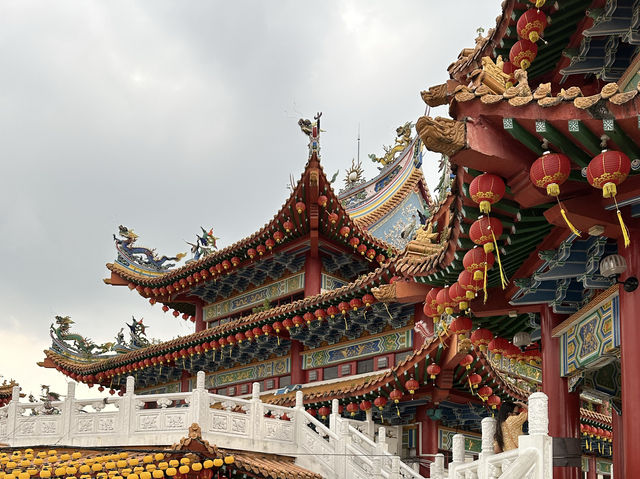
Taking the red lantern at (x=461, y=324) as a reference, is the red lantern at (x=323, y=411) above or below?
below

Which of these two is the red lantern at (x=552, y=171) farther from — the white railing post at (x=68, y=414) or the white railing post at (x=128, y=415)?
the white railing post at (x=68, y=414)

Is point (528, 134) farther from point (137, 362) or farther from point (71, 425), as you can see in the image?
point (137, 362)

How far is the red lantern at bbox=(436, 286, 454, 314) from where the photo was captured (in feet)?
23.5

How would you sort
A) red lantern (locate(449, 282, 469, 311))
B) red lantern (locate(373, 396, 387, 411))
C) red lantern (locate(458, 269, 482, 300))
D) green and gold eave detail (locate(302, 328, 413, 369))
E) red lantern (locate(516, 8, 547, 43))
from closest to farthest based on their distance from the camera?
red lantern (locate(458, 269, 482, 300))
red lantern (locate(516, 8, 547, 43))
red lantern (locate(449, 282, 469, 311))
red lantern (locate(373, 396, 387, 411))
green and gold eave detail (locate(302, 328, 413, 369))

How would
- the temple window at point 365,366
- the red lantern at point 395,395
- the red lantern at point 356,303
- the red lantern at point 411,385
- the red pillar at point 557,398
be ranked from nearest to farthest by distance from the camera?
the red pillar at point 557,398 < the red lantern at point 411,385 < the red lantern at point 395,395 < the red lantern at point 356,303 < the temple window at point 365,366

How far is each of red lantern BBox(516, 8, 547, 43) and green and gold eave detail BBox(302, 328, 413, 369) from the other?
986 cm

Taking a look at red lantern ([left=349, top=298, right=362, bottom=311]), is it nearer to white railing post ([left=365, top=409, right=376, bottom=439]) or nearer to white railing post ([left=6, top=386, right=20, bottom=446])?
white railing post ([left=365, top=409, right=376, bottom=439])

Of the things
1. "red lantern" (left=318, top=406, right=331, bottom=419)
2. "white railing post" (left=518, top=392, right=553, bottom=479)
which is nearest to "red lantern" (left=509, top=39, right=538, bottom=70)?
"white railing post" (left=518, top=392, right=553, bottom=479)

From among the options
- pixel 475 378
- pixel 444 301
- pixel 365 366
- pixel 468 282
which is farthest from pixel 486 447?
pixel 365 366

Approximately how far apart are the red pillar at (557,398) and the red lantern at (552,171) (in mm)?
2751

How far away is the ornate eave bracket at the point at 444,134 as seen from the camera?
191 inches

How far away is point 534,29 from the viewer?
6.68 meters

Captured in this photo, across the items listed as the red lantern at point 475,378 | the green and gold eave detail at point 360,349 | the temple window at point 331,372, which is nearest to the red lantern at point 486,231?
the red lantern at point 475,378

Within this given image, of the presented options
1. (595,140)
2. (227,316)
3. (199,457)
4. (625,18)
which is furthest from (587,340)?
(227,316)
